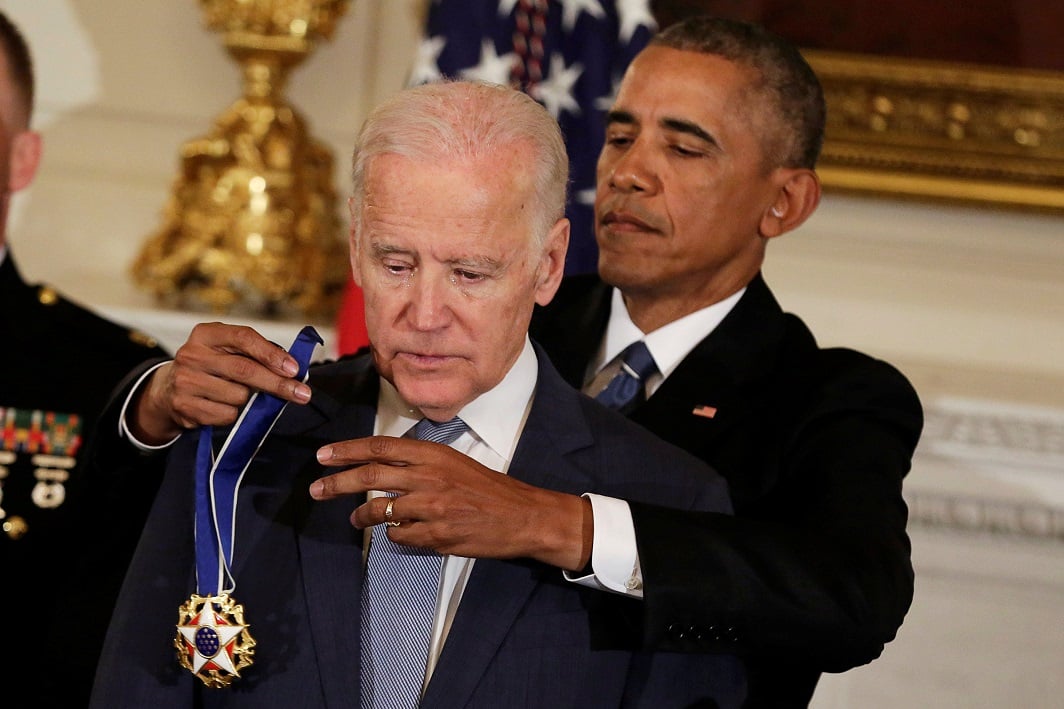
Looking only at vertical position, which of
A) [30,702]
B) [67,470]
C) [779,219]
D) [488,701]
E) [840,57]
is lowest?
[30,702]

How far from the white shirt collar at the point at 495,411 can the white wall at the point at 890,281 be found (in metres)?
1.61

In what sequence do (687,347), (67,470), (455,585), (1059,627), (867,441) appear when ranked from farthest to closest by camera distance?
1. (1059,627)
2. (67,470)
3. (687,347)
4. (867,441)
5. (455,585)

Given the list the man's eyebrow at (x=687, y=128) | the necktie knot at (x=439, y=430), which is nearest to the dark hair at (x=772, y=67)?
Answer: the man's eyebrow at (x=687, y=128)

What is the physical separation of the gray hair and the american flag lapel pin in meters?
0.62

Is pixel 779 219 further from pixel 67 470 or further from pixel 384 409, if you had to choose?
pixel 67 470

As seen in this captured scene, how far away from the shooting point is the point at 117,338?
2709 mm

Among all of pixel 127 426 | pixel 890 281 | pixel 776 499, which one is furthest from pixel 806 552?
pixel 890 281

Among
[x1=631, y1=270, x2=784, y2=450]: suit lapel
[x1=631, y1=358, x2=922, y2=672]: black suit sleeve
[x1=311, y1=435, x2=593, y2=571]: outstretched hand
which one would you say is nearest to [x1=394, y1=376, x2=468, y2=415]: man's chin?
[x1=311, y1=435, x2=593, y2=571]: outstretched hand

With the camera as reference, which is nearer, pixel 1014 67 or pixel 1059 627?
pixel 1059 627

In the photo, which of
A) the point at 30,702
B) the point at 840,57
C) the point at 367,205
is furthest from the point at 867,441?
the point at 840,57

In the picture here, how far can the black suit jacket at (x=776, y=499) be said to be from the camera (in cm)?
170

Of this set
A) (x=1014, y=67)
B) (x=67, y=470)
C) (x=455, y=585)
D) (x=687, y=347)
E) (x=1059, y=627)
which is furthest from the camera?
(x=1014, y=67)

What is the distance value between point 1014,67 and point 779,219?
4.45 feet

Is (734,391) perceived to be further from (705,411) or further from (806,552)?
(806,552)
